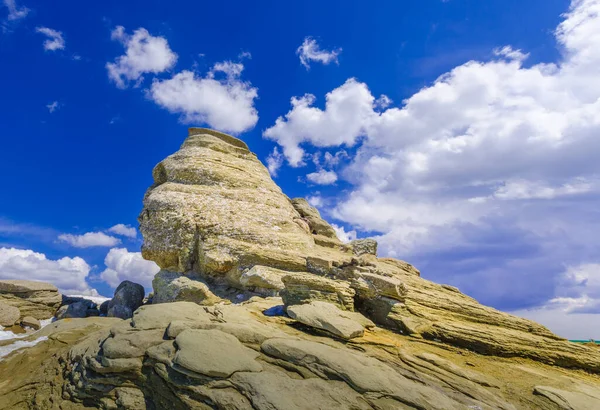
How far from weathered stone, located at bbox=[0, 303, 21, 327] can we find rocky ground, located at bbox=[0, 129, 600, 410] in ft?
27.3

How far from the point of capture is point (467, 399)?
11242 mm

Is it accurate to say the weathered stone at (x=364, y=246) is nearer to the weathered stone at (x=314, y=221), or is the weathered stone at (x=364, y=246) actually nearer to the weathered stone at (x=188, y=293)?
the weathered stone at (x=314, y=221)

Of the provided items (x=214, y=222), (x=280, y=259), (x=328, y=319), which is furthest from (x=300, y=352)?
(x=214, y=222)

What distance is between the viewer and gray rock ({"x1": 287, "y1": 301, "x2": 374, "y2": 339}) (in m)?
14.6

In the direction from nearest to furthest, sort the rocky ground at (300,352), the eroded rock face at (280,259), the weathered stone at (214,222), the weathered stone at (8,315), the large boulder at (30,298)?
the rocky ground at (300,352), the eroded rock face at (280,259), the weathered stone at (8,315), the weathered stone at (214,222), the large boulder at (30,298)

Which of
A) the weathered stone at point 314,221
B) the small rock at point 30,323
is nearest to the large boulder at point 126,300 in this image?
the small rock at point 30,323

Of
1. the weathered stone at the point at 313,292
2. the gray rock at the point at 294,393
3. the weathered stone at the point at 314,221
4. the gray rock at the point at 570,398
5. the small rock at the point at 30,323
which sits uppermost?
the weathered stone at the point at 314,221

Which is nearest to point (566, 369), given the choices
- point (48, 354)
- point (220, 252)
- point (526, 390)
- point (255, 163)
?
point (526, 390)

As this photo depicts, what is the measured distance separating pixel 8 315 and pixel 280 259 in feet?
68.8

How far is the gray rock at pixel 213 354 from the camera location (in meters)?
11.2

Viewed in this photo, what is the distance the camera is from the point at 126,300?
93.7 ft

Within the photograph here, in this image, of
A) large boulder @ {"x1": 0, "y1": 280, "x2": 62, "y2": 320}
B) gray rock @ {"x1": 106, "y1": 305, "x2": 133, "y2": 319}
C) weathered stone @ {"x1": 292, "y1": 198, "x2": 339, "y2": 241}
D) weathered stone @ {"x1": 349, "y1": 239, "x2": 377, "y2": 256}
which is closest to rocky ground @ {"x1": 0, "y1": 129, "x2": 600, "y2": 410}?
gray rock @ {"x1": 106, "y1": 305, "x2": 133, "y2": 319}

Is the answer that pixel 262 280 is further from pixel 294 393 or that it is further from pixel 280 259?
pixel 294 393

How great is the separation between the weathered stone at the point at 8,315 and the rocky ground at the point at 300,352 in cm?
831
